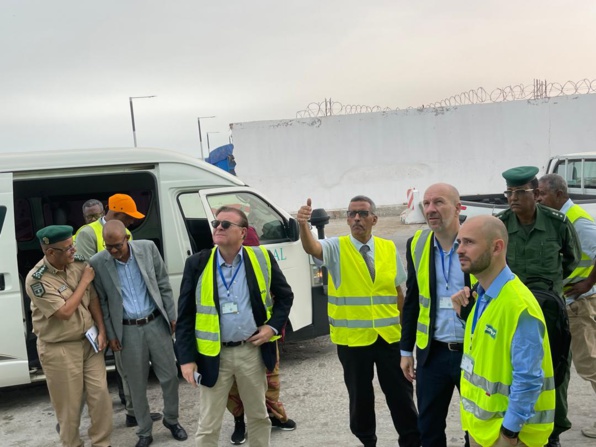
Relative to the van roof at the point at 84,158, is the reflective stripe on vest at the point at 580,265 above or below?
below

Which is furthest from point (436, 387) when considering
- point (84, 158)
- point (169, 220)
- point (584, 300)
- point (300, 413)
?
point (84, 158)

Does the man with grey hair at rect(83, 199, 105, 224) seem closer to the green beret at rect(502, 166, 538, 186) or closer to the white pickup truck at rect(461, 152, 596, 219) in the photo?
the green beret at rect(502, 166, 538, 186)

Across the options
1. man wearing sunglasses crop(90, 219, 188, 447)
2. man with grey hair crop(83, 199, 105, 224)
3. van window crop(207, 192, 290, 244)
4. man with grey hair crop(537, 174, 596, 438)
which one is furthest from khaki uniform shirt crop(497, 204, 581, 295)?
man with grey hair crop(83, 199, 105, 224)

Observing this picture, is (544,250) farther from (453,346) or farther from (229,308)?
(229,308)

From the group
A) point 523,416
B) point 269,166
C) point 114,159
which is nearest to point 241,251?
point 523,416

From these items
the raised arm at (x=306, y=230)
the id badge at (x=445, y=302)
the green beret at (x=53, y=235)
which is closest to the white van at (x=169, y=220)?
the green beret at (x=53, y=235)

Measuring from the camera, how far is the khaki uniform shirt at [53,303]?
3482mm

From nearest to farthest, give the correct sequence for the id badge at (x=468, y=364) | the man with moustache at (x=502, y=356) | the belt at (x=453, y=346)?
the man with moustache at (x=502, y=356), the id badge at (x=468, y=364), the belt at (x=453, y=346)

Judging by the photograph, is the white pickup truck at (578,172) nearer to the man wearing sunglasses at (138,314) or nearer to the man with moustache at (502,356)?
the man wearing sunglasses at (138,314)

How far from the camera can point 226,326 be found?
3162 millimetres

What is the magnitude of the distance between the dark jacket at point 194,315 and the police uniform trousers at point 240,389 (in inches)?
2.7

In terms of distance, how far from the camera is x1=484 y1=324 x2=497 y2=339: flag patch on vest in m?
2.09

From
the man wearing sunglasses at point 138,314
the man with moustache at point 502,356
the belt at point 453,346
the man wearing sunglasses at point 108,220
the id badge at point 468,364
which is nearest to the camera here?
the man with moustache at point 502,356

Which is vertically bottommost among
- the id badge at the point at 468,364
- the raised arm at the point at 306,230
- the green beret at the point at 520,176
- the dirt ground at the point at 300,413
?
the dirt ground at the point at 300,413
